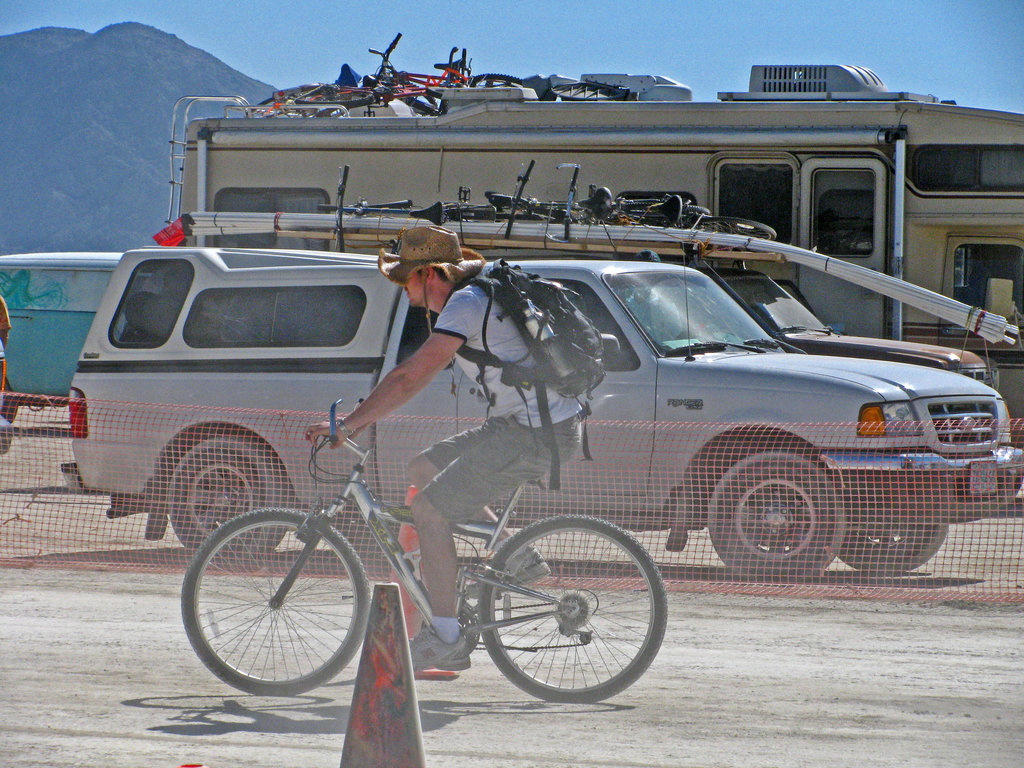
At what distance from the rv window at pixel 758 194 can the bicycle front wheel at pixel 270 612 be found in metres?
7.66

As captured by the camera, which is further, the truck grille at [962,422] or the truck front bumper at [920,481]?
the truck grille at [962,422]

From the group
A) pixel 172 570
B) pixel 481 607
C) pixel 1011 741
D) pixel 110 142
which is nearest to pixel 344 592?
pixel 481 607

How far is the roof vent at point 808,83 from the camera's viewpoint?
1230 cm

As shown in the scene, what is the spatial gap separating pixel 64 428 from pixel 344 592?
4298 millimetres

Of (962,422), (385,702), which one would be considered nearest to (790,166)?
(962,422)

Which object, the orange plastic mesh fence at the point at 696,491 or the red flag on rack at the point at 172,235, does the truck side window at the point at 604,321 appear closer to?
the orange plastic mesh fence at the point at 696,491

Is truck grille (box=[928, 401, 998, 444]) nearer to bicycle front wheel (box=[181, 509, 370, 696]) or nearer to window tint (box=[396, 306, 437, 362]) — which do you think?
window tint (box=[396, 306, 437, 362])

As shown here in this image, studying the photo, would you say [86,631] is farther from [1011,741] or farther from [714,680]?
[1011,741]

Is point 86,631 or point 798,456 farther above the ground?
point 798,456

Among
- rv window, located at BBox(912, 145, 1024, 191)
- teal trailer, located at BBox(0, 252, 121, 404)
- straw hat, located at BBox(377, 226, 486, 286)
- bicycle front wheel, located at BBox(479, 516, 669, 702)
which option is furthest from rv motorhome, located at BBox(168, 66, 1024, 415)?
bicycle front wheel, located at BBox(479, 516, 669, 702)

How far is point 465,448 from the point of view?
5215 millimetres

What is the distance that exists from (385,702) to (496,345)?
4.79 ft

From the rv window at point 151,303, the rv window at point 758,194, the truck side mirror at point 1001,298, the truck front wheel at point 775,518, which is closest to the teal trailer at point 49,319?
the rv window at point 151,303

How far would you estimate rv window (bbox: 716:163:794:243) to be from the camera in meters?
12.1
